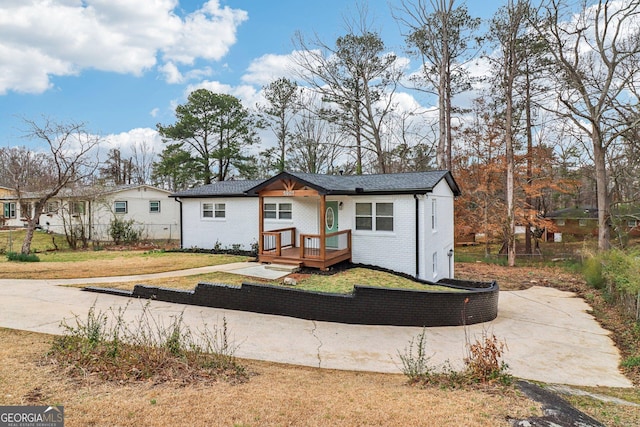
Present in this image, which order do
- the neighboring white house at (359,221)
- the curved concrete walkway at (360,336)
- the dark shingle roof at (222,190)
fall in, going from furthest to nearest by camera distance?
the dark shingle roof at (222,190) < the neighboring white house at (359,221) < the curved concrete walkway at (360,336)

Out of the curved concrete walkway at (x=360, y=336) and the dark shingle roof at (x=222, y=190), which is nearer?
the curved concrete walkway at (x=360, y=336)

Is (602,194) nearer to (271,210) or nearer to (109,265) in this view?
(271,210)

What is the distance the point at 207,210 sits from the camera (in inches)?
672

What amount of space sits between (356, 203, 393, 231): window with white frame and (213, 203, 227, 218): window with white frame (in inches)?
272

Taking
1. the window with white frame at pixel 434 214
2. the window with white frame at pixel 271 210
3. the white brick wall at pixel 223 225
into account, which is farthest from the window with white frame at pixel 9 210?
the window with white frame at pixel 434 214

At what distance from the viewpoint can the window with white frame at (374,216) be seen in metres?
12.3

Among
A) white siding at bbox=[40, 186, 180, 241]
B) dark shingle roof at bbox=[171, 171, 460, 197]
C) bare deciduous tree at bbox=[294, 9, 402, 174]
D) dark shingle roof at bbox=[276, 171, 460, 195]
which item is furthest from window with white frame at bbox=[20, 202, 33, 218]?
bare deciduous tree at bbox=[294, 9, 402, 174]

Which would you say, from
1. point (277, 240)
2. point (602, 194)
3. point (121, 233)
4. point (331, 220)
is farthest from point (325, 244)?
point (602, 194)

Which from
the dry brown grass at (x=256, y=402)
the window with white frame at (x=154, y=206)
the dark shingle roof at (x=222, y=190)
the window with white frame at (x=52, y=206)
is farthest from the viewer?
the window with white frame at (x=52, y=206)

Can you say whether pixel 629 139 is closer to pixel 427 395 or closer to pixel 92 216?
pixel 427 395

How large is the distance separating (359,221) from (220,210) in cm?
723

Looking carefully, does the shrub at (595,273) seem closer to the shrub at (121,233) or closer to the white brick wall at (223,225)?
the white brick wall at (223,225)

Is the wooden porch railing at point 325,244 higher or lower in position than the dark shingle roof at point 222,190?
lower

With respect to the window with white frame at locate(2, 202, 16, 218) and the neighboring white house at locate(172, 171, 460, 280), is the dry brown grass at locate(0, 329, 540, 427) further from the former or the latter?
the window with white frame at locate(2, 202, 16, 218)
